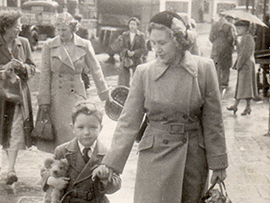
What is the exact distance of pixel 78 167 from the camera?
378 cm

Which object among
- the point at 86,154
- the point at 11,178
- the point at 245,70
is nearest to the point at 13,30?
the point at 11,178

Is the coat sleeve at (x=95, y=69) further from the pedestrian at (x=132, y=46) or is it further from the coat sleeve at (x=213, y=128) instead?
the pedestrian at (x=132, y=46)

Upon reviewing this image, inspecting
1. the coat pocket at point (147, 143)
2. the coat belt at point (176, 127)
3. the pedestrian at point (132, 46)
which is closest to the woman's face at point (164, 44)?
the coat belt at point (176, 127)

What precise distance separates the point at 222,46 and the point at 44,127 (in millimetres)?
8699

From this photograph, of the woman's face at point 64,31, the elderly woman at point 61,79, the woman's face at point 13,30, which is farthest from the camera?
the woman's face at point 13,30

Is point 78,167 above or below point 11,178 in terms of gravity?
above

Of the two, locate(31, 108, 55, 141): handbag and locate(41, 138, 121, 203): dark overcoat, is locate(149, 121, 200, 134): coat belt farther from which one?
locate(31, 108, 55, 141): handbag

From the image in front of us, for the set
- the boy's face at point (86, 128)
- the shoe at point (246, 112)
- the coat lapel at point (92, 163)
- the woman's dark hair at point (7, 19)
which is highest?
the woman's dark hair at point (7, 19)

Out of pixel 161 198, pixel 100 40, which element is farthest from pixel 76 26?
pixel 100 40

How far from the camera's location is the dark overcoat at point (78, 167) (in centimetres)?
371

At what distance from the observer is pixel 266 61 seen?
12633mm

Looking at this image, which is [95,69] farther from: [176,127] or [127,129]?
[176,127]

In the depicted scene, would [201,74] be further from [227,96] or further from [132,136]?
[227,96]

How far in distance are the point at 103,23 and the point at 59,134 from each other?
16871 mm
